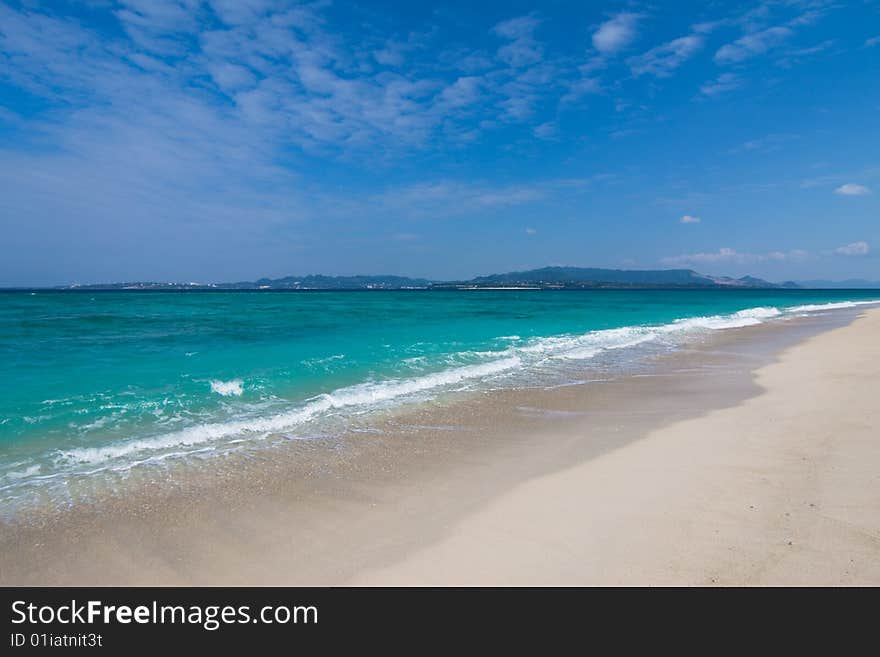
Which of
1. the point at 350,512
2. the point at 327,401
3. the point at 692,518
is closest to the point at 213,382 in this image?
the point at 327,401

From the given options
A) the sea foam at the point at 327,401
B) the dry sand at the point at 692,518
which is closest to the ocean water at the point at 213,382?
the sea foam at the point at 327,401

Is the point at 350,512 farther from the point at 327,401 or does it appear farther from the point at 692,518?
the point at 327,401

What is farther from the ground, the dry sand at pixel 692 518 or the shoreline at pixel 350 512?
the dry sand at pixel 692 518

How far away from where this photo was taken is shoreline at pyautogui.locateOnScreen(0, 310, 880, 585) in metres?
3.85

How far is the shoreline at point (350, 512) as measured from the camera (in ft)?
12.6

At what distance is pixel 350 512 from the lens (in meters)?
4.93

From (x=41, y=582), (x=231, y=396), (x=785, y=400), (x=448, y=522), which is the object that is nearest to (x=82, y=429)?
(x=231, y=396)

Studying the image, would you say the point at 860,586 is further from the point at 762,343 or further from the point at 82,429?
the point at 762,343
